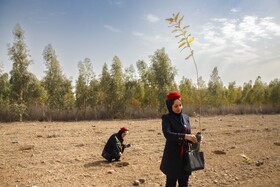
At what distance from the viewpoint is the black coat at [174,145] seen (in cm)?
412

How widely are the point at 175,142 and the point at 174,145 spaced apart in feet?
0.17

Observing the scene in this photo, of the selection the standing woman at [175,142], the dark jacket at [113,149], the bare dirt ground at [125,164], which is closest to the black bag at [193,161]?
the standing woman at [175,142]

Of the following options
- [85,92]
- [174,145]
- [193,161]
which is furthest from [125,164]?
[85,92]

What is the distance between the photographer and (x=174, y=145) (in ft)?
13.9

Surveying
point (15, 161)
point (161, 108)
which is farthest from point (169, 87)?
point (15, 161)

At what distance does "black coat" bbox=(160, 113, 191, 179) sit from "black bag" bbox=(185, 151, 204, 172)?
164 mm

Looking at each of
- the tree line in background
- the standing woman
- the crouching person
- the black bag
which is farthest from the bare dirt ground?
the tree line in background

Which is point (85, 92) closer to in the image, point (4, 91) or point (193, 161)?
point (4, 91)

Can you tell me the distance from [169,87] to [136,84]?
497 cm

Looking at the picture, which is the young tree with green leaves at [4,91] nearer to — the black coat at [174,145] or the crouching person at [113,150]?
the crouching person at [113,150]

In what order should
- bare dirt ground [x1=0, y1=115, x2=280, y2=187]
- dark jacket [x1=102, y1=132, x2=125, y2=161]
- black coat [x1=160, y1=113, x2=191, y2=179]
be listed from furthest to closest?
dark jacket [x1=102, y1=132, x2=125, y2=161] → bare dirt ground [x1=0, y1=115, x2=280, y2=187] → black coat [x1=160, y1=113, x2=191, y2=179]

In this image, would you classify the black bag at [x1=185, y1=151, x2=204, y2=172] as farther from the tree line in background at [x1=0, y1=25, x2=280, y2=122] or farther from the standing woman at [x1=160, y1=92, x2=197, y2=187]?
the tree line in background at [x1=0, y1=25, x2=280, y2=122]

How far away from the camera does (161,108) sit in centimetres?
2822

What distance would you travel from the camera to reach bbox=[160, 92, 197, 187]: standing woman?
4.13m
